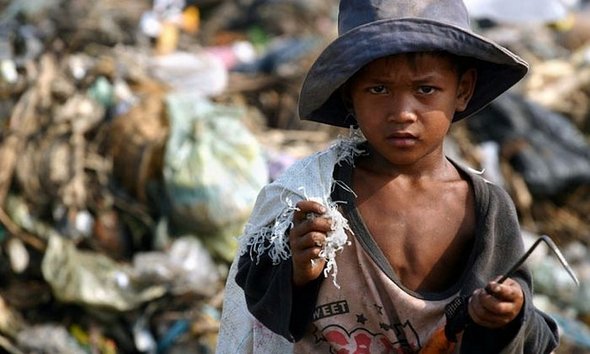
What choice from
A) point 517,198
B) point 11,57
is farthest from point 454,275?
point 517,198

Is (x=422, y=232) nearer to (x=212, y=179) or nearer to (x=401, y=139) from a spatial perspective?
(x=401, y=139)

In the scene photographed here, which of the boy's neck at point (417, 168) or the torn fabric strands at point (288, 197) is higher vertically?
the boy's neck at point (417, 168)

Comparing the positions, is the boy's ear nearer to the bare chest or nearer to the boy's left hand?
the bare chest

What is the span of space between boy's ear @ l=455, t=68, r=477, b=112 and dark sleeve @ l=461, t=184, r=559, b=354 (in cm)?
19

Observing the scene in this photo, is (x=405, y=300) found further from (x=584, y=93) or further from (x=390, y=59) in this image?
(x=584, y=93)

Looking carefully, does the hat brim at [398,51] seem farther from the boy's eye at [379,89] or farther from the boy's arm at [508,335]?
the boy's arm at [508,335]

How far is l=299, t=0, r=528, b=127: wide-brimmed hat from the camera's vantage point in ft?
8.39

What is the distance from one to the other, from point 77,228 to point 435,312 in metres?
3.66

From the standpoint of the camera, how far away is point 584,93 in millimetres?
8781

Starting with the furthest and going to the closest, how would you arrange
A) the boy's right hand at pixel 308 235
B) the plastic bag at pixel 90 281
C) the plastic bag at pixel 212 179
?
the plastic bag at pixel 212 179
the plastic bag at pixel 90 281
the boy's right hand at pixel 308 235

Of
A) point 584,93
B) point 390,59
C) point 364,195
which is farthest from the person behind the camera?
point 584,93

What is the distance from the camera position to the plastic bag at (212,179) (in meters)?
6.04

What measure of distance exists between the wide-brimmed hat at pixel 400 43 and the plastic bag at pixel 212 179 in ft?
10.6

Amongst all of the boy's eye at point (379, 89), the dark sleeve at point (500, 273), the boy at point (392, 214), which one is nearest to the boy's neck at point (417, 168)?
the boy at point (392, 214)
